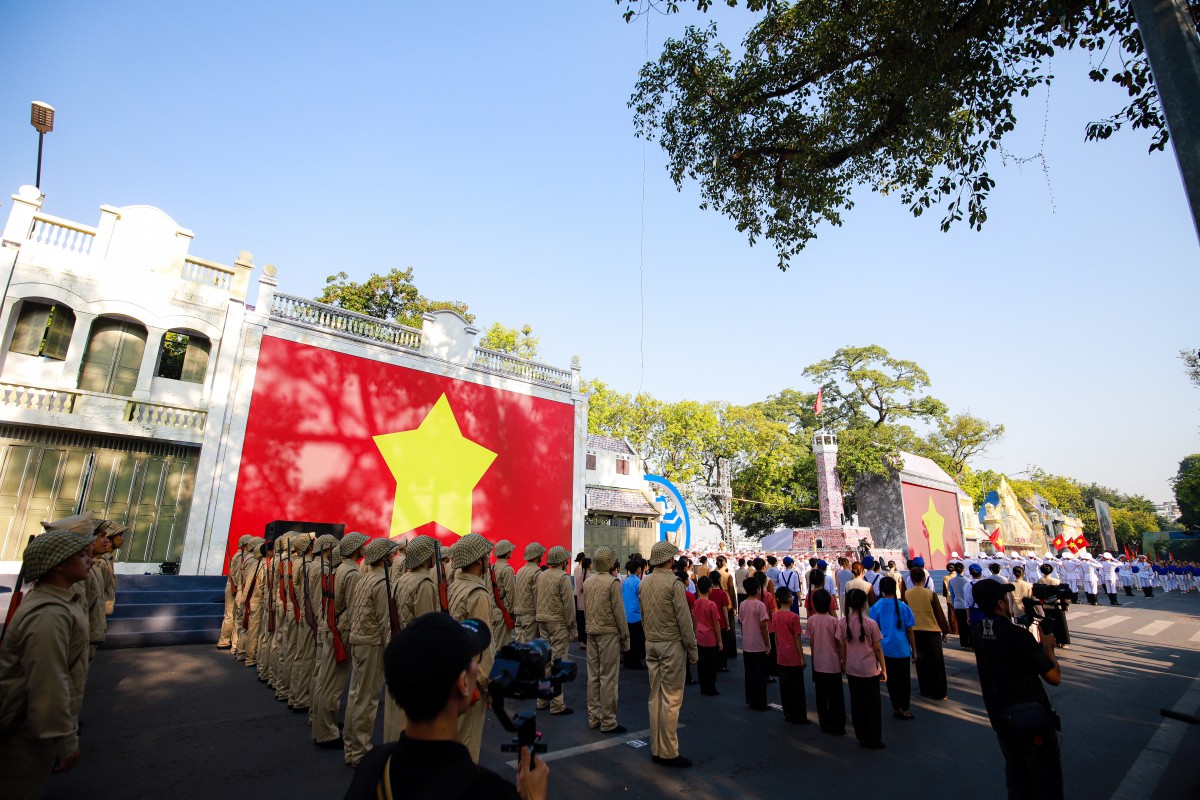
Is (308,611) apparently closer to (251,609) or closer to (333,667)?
(333,667)

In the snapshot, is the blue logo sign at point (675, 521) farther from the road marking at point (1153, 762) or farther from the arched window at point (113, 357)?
the arched window at point (113, 357)

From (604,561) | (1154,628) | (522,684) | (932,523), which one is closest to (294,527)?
(604,561)

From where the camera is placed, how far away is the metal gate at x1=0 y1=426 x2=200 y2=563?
35.7ft

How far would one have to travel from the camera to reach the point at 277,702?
21.7ft

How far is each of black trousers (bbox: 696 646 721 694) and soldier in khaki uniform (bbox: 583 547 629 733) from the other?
194 cm

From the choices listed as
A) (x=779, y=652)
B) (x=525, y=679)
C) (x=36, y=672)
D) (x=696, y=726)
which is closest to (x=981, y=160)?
(x=779, y=652)

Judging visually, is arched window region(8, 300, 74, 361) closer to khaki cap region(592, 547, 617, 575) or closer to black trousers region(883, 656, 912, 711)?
khaki cap region(592, 547, 617, 575)

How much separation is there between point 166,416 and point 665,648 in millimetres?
12154

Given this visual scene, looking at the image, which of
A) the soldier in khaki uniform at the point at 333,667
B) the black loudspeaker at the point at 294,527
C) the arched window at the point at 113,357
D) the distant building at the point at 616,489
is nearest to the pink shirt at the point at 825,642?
the soldier in khaki uniform at the point at 333,667

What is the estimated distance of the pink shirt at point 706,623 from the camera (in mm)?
7699

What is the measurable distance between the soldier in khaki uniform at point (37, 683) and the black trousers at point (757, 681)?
20.0 feet

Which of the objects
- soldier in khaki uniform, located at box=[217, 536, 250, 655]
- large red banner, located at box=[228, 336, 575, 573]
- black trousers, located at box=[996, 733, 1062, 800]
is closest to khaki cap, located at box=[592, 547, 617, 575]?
black trousers, located at box=[996, 733, 1062, 800]

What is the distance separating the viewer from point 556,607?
6.52 metres

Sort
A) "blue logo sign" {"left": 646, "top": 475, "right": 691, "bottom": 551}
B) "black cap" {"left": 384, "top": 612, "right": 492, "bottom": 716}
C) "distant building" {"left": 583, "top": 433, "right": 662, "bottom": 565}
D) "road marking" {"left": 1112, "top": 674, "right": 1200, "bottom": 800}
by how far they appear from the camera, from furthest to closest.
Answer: "distant building" {"left": 583, "top": 433, "right": 662, "bottom": 565}
"blue logo sign" {"left": 646, "top": 475, "right": 691, "bottom": 551}
"road marking" {"left": 1112, "top": 674, "right": 1200, "bottom": 800}
"black cap" {"left": 384, "top": 612, "right": 492, "bottom": 716}
